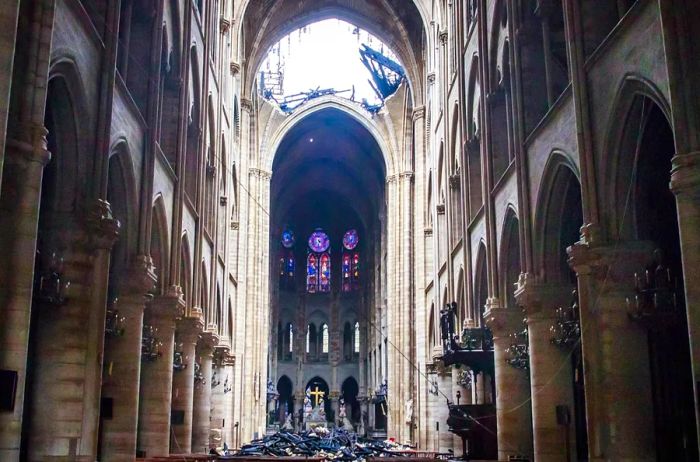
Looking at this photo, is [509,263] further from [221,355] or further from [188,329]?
[221,355]

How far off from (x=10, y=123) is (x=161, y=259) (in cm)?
1250

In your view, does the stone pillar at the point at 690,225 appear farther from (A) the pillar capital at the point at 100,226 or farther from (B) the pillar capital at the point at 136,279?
(B) the pillar capital at the point at 136,279

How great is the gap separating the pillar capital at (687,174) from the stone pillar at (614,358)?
4054 millimetres

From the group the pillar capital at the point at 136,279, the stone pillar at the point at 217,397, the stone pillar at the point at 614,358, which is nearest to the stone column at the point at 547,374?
the stone pillar at the point at 614,358

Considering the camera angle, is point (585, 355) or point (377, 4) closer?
point (585, 355)

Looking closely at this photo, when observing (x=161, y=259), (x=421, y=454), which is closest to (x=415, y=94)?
(x=421, y=454)

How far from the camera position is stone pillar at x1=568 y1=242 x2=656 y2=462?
619 inches

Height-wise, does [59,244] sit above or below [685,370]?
above

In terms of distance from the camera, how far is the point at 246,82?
48.7 meters

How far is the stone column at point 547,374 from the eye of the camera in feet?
66.0

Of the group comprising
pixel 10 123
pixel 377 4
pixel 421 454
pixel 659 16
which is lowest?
pixel 421 454

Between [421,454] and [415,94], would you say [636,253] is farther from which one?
[415,94]

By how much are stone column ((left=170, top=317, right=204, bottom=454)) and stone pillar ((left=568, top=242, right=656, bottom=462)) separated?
15158mm

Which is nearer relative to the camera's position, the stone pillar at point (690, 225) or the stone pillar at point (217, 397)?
the stone pillar at point (690, 225)
